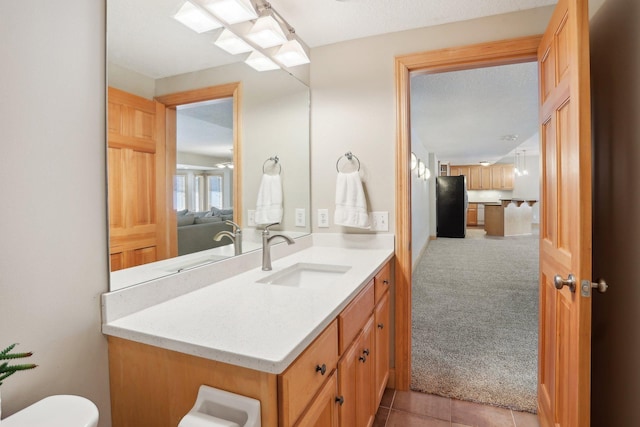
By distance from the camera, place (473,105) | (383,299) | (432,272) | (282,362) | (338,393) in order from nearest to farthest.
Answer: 1. (282,362)
2. (338,393)
3. (383,299)
4. (473,105)
5. (432,272)

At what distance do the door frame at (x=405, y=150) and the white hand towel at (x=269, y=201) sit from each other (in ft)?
2.42

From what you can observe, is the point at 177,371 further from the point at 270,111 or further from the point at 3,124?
the point at 270,111

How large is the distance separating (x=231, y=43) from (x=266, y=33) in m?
0.22

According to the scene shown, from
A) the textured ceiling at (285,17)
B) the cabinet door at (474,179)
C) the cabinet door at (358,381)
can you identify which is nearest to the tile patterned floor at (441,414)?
the cabinet door at (358,381)

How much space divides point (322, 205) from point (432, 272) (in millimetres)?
3311

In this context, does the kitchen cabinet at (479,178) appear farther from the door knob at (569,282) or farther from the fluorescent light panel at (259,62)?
the door knob at (569,282)

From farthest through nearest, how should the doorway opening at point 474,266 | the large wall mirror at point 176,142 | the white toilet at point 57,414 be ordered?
the doorway opening at point 474,266, the large wall mirror at point 176,142, the white toilet at point 57,414

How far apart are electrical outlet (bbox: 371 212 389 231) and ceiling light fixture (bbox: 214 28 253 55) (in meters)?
1.20

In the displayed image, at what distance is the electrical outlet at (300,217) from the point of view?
7.33 ft

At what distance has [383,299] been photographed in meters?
1.89

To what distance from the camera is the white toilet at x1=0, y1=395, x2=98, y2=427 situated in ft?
2.27

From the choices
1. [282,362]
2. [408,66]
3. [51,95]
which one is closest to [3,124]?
[51,95]

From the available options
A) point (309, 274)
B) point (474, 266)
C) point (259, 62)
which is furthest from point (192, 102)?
point (474, 266)

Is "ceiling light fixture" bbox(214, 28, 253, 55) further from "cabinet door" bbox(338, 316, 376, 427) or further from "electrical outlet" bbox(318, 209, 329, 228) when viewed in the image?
"cabinet door" bbox(338, 316, 376, 427)
